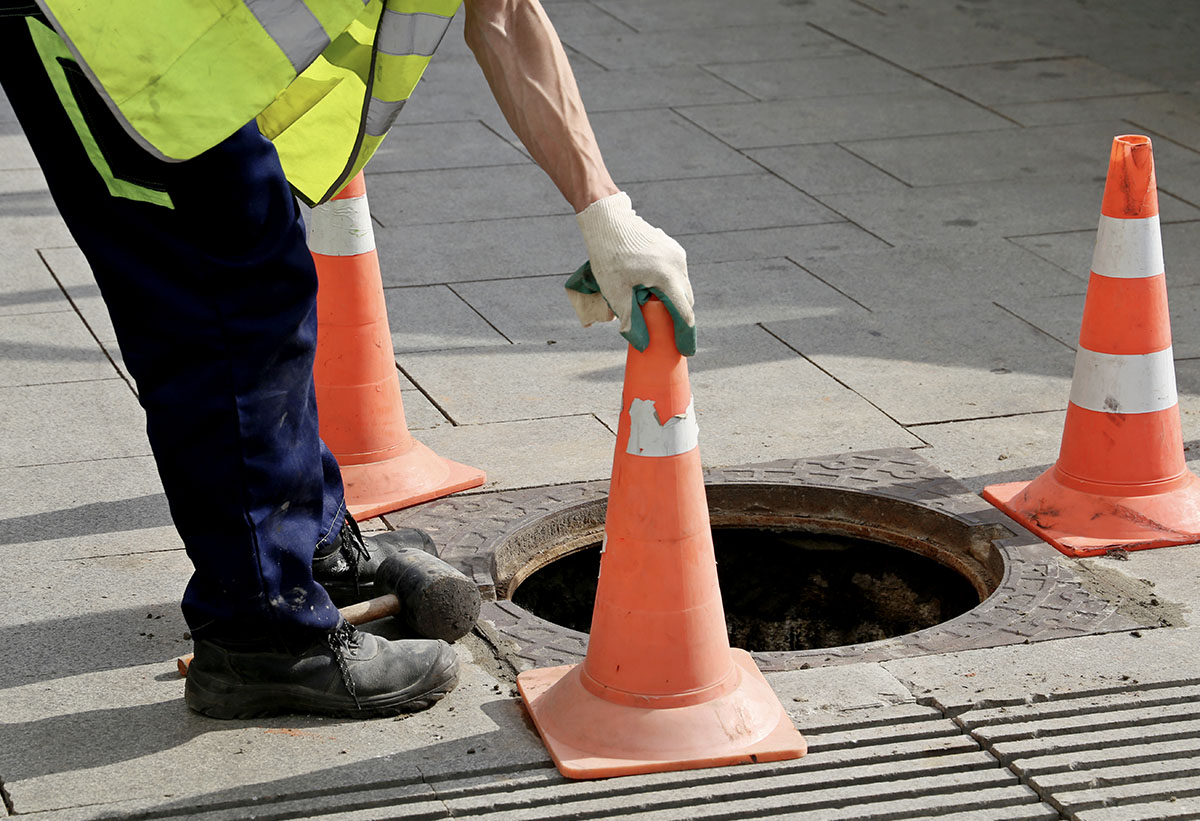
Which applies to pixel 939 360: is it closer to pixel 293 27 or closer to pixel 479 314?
pixel 479 314

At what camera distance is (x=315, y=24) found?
9.05ft

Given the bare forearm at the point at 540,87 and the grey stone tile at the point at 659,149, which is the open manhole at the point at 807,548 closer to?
the bare forearm at the point at 540,87

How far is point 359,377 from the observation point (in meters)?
4.29

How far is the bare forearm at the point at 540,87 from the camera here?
2.98m

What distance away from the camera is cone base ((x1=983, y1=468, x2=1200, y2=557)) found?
3.97 m

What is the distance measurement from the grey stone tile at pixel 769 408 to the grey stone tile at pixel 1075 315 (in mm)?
918

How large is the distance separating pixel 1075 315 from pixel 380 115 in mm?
3228

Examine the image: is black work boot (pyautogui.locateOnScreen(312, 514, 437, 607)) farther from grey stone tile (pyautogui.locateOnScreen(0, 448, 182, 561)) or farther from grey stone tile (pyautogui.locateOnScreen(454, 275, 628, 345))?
grey stone tile (pyautogui.locateOnScreen(454, 275, 628, 345))

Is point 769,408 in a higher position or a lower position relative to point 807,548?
higher

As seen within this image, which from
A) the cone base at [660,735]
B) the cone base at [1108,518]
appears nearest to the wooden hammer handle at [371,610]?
the cone base at [660,735]

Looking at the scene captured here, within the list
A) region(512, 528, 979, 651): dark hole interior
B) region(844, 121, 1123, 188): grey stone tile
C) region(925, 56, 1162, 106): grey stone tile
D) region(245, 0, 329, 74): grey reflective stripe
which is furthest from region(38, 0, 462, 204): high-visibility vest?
region(925, 56, 1162, 106): grey stone tile

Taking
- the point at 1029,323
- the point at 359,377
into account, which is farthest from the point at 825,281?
the point at 359,377

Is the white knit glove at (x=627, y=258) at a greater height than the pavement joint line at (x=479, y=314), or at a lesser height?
greater

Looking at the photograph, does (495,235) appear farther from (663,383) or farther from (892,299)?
(663,383)
